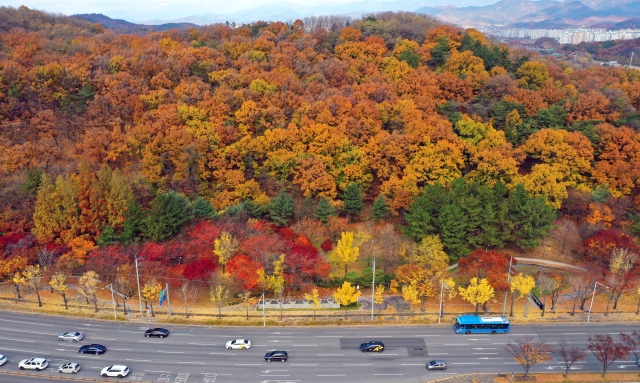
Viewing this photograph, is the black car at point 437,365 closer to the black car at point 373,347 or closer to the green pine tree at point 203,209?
the black car at point 373,347

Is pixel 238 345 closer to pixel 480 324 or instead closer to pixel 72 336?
pixel 72 336

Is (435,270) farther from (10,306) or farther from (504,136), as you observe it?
(10,306)

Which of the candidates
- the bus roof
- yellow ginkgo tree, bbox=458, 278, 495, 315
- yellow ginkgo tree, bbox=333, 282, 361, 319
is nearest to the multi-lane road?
the bus roof

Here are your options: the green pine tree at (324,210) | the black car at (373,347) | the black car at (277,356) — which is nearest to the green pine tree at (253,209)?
the green pine tree at (324,210)

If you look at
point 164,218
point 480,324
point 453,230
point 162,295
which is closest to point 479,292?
point 480,324

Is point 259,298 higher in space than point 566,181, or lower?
lower

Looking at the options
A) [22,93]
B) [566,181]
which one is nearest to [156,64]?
[22,93]
